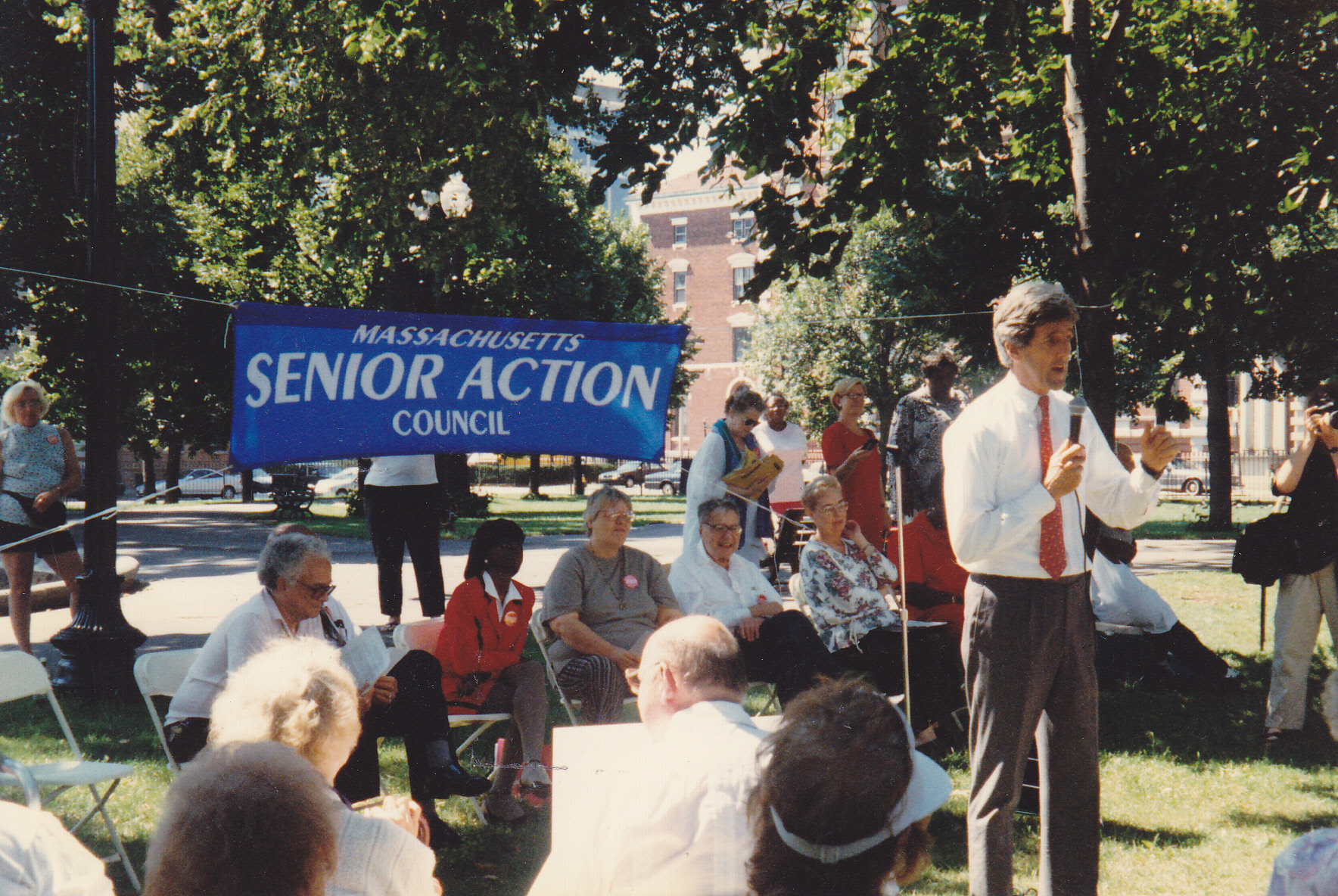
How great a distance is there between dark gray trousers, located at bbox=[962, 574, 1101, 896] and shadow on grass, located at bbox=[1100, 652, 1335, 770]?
7.78ft

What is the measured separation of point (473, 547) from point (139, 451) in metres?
35.8

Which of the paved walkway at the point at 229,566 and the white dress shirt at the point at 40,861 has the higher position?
the white dress shirt at the point at 40,861

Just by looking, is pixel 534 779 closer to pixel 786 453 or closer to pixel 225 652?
pixel 225 652

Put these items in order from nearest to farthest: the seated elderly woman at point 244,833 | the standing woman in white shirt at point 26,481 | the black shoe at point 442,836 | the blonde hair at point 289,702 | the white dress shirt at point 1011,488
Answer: the seated elderly woman at point 244,833 < the blonde hair at point 289,702 < the white dress shirt at point 1011,488 < the black shoe at point 442,836 < the standing woman in white shirt at point 26,481

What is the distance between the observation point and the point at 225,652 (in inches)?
154

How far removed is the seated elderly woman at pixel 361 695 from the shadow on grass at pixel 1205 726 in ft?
11.6

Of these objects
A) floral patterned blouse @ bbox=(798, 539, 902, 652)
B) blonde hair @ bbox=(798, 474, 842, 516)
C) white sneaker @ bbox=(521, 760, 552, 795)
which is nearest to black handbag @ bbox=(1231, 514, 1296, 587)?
floral patterned blouse @ bbox=(798, 539, 902, 652)

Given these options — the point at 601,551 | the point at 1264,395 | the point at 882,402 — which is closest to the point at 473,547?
the point at 601,551

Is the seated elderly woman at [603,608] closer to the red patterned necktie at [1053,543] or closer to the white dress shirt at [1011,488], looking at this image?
the white dress shirt at [1011,488]

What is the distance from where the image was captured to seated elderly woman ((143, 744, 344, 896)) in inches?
58.3

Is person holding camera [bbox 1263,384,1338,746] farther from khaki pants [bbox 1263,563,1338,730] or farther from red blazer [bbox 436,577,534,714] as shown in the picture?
red blazer [bbox 436,577,534,714]

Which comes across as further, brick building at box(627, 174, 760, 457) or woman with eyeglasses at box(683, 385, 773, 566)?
brick building at box(627, 174, 760, 457)

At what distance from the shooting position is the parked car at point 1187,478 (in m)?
37.3

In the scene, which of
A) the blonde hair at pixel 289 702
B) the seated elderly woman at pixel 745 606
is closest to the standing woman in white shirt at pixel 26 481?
the seated elderly woman at pixel 745 606
